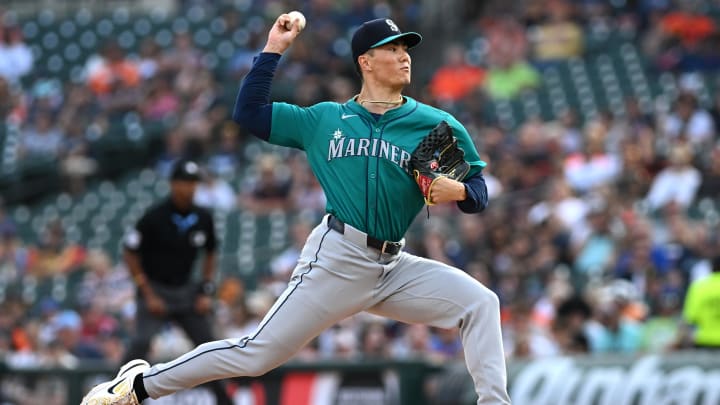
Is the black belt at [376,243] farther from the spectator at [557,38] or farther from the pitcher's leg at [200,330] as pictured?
the spectator at [557,38]

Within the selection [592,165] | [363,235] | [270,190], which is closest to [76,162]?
[270,190]

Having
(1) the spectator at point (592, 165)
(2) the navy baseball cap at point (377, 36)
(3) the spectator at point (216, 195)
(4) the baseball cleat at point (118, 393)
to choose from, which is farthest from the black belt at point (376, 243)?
(3) the spectator at point (216, 195)

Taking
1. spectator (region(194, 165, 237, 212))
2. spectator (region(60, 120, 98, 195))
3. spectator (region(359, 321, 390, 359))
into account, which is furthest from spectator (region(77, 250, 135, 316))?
spectator (region(359, 321, 390, 359))

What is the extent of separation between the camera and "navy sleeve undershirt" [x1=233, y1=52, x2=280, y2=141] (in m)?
6.76

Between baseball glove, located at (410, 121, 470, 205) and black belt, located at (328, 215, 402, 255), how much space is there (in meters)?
0.34

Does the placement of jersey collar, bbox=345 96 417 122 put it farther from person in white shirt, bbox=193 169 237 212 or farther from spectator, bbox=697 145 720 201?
person in white shirt, bbox=193 169 237 212

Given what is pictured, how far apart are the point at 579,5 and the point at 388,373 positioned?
9312mm

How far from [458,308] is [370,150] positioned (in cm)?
89

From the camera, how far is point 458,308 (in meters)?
6.71

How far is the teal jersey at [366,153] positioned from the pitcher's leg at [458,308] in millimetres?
225

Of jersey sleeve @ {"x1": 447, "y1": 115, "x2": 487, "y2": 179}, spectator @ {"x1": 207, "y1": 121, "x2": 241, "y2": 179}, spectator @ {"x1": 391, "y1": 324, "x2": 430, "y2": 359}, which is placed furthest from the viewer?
spectator @ {"x1": 207, "y1": 121, "x2": 241, "y2": 179}

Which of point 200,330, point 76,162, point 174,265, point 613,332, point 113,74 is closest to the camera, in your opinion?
point 200,330

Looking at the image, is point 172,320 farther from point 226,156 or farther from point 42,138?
point 42,138

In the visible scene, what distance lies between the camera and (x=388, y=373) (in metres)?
11.2
